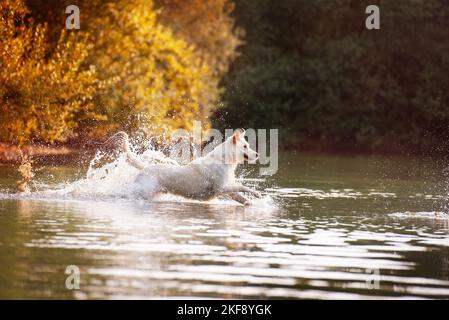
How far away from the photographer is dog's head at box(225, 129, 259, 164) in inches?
814

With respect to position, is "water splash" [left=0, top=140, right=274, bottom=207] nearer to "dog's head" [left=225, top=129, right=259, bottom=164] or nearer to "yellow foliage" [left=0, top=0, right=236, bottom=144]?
"dog's head" [left=225, top=129, right=259, bottom=164]

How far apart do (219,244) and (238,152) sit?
5820mm

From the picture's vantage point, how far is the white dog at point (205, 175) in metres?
20.5

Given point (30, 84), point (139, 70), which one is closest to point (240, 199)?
point (30, 84)

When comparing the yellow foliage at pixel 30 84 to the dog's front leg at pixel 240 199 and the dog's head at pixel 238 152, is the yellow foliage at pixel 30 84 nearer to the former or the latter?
the dog's head at pixel 238 152

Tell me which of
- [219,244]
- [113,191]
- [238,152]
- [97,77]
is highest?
[97,77]

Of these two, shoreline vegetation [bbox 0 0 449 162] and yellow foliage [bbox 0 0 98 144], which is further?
shoreline vegetation [bbox 0 0 449 162]

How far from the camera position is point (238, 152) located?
20.7m

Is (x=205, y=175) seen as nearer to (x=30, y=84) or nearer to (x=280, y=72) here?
(x=30, y=84)

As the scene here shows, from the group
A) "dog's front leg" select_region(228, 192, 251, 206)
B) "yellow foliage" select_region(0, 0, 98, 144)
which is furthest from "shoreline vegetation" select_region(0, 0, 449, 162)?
"dog's front leg" select_region(228, 192, 251, 206)

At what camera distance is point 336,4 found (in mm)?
60750


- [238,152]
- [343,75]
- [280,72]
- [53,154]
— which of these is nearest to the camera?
[238,152]
